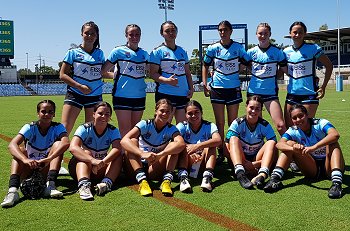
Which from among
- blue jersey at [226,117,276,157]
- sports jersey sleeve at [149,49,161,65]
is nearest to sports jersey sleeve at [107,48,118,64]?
sports jersey sleeve at [149,49,161,65]

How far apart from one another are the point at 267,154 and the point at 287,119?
1.20 m

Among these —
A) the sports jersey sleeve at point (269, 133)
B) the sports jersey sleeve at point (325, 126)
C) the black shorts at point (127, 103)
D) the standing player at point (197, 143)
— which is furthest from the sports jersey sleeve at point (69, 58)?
the sports jersey sleeve at point (325, 126)

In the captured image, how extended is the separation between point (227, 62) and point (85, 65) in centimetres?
204

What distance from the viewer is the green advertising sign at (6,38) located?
49.1 m

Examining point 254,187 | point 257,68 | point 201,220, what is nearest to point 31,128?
point 201,220

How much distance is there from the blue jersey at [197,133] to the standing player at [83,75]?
1.30 metres

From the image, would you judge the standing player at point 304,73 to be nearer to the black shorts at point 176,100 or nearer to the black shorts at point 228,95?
the black shorts at point 228,95

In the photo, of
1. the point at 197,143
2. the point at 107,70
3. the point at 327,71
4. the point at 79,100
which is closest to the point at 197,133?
the point at 197,143

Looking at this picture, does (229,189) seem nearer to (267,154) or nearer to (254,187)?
(254,187)

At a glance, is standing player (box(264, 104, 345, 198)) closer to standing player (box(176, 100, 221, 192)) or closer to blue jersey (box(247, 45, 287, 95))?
standing player (box(176, 100, 221, 192))

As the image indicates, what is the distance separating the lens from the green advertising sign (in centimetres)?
4906

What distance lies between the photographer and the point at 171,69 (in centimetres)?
572

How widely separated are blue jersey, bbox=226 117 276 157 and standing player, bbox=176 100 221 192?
0.29 metres

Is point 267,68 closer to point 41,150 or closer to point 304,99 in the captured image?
point 304,99
